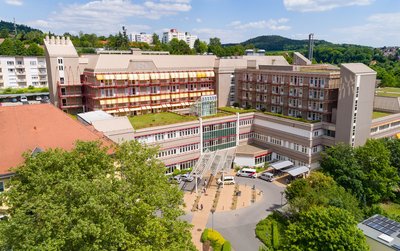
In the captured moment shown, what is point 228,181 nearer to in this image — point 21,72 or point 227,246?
point 227,246

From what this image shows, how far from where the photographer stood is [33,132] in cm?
3397

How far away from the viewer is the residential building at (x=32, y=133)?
30.5 meters

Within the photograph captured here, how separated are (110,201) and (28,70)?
101 metres

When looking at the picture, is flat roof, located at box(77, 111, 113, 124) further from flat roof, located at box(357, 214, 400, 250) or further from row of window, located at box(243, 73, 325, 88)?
flat roof, located at box(357, 214, 400, 250)

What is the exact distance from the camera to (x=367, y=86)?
177ft

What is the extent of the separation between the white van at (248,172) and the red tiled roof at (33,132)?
28090 mm

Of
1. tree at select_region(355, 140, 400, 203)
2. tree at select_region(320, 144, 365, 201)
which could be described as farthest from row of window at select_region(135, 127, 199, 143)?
tree at select_region(355, 140, 400, 203)

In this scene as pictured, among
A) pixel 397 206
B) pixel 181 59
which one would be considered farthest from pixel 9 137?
pixel 397 206

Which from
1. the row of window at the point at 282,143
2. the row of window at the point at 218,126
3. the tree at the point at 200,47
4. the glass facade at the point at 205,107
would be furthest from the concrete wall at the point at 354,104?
the tree at the point at 200,47

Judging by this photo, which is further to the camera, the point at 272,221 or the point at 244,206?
the point at 244,206

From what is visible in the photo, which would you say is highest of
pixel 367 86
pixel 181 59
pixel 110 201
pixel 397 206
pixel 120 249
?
pixel 181 59

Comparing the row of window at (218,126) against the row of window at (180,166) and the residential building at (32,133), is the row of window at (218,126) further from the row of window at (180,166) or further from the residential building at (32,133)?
the residential building at (32,133)

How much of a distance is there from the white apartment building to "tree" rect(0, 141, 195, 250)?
306 ft

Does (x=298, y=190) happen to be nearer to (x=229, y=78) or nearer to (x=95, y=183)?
(x=95, y=183)
